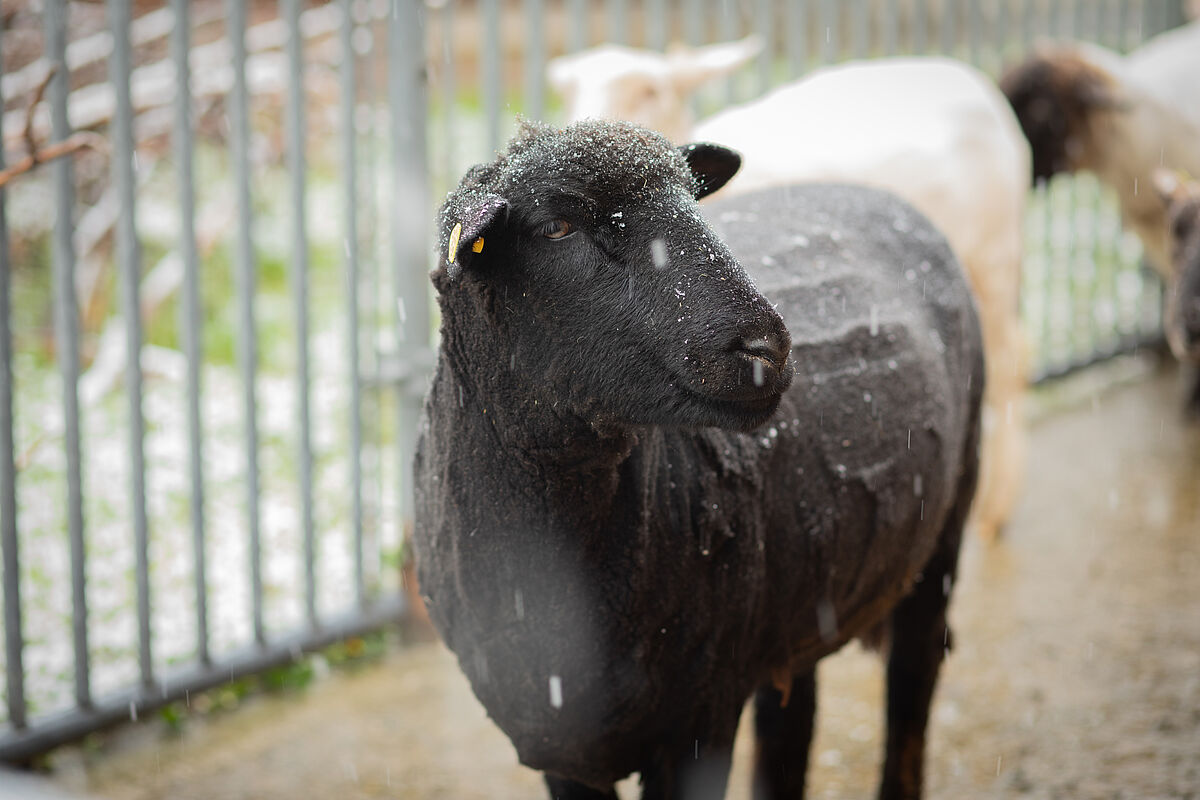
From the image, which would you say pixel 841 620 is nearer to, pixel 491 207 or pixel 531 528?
pixel 531 528

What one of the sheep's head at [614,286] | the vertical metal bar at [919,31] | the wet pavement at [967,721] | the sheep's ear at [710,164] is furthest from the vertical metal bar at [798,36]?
the sheep's head at [614,286]

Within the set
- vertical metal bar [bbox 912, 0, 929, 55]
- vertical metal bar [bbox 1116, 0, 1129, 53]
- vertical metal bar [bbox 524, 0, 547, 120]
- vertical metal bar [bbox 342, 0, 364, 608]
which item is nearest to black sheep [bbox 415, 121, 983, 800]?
vertical metal bar [bbox 342, 0, 364, 608]

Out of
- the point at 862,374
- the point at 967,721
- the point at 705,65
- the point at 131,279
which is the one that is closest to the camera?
the point at 862,374

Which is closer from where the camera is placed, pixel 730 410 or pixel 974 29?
pixel 730 410

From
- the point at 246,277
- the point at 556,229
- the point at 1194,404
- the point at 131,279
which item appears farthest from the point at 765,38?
the point at 556,229

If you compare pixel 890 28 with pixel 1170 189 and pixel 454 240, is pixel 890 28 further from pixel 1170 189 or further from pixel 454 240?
pixel 454 240

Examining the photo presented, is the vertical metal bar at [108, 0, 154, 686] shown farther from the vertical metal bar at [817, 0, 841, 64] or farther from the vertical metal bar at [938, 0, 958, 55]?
the vertical metal bar at [938, 0, 958, 55]

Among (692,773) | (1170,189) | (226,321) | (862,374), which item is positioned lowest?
(226,321)

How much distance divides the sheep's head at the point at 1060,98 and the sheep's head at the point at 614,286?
17.7ft

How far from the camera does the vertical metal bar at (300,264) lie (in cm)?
388

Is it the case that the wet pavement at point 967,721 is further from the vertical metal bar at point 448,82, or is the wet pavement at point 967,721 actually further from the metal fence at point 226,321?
the vertical metal bar at point 448,82

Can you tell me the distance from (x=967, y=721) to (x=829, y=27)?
12.4 ft

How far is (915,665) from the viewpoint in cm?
288

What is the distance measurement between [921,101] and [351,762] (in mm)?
3431
